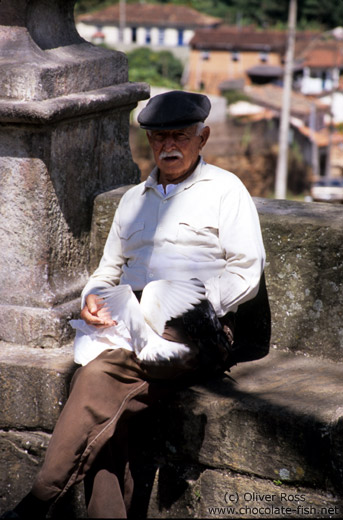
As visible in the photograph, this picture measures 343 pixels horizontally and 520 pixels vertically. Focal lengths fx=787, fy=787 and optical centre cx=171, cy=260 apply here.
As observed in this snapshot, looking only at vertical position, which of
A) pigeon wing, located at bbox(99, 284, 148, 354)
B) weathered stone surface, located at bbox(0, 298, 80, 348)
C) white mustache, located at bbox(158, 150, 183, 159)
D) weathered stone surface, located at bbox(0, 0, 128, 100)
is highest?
weathered stone surface, located at bbox(0, 0, 128, 100)

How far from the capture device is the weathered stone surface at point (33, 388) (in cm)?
303

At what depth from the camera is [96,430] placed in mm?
2654

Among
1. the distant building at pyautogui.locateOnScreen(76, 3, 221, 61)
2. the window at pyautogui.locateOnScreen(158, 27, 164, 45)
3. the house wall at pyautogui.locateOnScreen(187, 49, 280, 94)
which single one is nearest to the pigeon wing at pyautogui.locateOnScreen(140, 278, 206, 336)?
the house wall at pyautogui.locateOnScreen(187, 49, 280, 94)

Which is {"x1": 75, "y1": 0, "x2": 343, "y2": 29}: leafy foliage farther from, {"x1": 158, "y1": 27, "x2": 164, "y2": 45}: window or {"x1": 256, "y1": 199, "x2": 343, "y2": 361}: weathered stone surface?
{"x1": 256, "y1": 199, "x2": 343, "y2": 361}: weathered stone surface

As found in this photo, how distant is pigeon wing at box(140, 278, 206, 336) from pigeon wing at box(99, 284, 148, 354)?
3 cm

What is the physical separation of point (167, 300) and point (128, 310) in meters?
0.14

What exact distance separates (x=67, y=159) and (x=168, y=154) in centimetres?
50

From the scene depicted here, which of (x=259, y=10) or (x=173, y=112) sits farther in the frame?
(x=259, y=10)

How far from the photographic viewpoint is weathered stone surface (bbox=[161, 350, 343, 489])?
2.59 metres

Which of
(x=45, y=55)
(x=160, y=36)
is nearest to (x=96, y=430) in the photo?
(x=45, y=55)

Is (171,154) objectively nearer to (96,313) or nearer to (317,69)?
(96,313)

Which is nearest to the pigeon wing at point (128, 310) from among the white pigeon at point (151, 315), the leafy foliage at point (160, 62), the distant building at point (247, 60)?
the white pigeon at point (151, 315)

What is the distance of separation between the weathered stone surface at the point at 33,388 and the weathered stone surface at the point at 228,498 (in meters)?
0.50

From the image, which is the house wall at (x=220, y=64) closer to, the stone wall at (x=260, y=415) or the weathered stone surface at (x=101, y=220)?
the weathered stone surface at (x=101, y=220)
